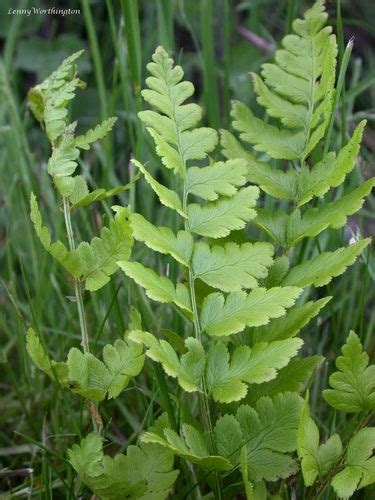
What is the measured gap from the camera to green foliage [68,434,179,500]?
35.8 inches

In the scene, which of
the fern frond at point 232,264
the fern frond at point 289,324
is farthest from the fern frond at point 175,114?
the fern frond at point 289,324

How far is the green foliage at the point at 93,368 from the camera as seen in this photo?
0.93 m

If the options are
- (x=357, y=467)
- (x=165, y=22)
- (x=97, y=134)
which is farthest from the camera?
(x=165, y=22)

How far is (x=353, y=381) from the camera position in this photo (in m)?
0.92

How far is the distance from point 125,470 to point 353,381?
1.02 feet

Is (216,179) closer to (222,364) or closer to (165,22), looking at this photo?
(222,364)

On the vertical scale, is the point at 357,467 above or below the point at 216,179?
below

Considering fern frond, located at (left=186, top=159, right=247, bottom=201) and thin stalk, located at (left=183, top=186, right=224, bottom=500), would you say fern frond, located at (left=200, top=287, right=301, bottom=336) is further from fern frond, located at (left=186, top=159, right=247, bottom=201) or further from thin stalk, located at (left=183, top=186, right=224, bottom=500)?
fern frond, located at (left=186, top=159, right=247, bottom=201)

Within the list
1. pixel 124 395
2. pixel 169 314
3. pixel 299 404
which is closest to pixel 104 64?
pixel 169 314

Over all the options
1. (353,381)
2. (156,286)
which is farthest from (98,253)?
(353,381)

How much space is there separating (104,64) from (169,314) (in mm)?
1220

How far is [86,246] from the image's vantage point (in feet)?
3.20

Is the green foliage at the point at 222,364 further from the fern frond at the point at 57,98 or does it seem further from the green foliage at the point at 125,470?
the fern frond at the point at 57,98

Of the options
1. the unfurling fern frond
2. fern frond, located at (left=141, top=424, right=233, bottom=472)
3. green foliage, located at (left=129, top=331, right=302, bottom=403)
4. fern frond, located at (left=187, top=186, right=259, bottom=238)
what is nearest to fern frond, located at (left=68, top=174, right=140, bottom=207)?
the unfurling fern frond
